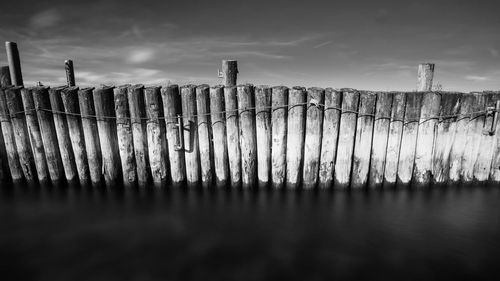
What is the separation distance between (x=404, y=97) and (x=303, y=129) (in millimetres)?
2127

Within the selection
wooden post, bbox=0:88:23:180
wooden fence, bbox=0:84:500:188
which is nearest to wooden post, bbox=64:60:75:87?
wooden post, bbox=0:88:23:180

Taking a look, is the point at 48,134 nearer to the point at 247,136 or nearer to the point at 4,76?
the point at 4,76

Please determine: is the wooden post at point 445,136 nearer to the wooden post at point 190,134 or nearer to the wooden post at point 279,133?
the wooden post at point 279,133

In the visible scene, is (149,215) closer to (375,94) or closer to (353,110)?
→ (353,110)

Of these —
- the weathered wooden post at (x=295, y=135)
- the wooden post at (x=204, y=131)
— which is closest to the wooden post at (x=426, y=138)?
the weathered wooden post at (x=295, y=135)

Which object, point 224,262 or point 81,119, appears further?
point 81,119

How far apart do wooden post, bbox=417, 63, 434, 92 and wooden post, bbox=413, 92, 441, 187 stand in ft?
3.12

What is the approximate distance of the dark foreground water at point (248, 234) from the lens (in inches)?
179

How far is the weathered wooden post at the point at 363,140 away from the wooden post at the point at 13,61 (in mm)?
8493

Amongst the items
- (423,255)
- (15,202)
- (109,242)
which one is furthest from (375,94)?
(15,202)

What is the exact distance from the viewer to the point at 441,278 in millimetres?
4422

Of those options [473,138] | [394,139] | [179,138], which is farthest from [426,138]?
[179,138]

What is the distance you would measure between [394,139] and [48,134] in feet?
24.0

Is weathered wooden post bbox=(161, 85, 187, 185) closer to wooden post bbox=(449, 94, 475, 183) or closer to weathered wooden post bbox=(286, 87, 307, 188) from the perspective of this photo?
weathered wooden post bbox=(286, 87, 307, 188)
